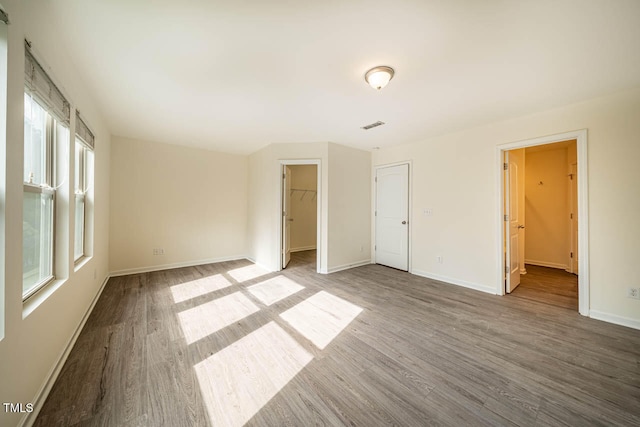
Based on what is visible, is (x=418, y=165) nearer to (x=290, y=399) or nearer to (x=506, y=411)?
(x=506, y=411)

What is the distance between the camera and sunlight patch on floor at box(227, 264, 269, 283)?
389cm

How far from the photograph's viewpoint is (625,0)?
1349 millimetres

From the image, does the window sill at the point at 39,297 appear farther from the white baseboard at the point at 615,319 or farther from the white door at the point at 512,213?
the white baseboard at the point at 615,319

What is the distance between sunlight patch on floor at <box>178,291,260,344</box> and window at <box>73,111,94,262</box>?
4.64 ft

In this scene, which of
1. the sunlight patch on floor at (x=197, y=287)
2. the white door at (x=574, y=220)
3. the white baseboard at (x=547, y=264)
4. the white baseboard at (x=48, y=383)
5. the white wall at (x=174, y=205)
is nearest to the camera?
the white baseboard at (x=48, y=383)

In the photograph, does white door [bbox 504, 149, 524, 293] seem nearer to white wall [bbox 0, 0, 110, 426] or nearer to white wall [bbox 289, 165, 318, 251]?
white wall [bbox 289, 165, 318, 251]

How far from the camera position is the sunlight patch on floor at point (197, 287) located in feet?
10.2

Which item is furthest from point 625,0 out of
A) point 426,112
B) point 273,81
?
point 273,81

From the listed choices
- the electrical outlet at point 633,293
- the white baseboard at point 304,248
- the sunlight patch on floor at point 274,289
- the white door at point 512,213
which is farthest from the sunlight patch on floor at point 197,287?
the electrical outlet at point 633,293

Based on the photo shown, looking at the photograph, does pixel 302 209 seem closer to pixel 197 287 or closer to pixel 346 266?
pixel 346 266

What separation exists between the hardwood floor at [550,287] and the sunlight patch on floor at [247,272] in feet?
13.2

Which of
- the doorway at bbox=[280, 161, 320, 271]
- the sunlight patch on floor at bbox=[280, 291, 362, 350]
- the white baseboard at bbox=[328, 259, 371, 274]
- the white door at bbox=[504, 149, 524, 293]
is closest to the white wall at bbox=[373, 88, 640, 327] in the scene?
the white door at bbox=[504, 149, 524, 293]

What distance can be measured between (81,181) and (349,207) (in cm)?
392

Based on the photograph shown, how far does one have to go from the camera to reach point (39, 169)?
66.1 inches
